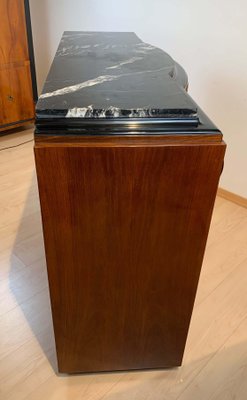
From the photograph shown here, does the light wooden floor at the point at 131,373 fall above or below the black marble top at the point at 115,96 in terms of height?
below

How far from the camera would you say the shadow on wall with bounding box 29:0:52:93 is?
258 cm

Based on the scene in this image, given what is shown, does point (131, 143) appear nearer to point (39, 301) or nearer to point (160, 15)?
point (39, 301)

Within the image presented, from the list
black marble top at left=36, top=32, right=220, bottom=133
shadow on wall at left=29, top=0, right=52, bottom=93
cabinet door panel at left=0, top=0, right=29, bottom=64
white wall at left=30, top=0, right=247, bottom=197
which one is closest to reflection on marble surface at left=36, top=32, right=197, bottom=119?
black marble top at left=36, top=32, right=220, bottom=133

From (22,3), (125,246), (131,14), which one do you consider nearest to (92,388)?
(125,246)

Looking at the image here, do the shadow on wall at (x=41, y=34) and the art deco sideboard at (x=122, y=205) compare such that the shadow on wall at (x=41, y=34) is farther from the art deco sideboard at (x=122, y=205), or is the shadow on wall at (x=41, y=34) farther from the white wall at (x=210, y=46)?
the art deco sideboard at (x=122, y=205)

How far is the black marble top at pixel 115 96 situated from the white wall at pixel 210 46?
2.14 feet

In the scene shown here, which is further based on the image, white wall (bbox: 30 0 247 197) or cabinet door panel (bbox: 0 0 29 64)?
cabinet door panel (bbox: 0 0 29 64)

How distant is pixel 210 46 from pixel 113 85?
1.14 meters

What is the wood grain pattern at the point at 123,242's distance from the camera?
2.04ft

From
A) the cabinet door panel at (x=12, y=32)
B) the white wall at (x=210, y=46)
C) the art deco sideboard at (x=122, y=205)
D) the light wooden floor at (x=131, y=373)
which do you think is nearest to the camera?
the art deco sideboard at (x=122, y=205)

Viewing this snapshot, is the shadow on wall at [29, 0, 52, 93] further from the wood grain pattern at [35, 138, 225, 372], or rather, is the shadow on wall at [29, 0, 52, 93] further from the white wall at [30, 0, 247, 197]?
the wood grain pattern at [35, 138, 225, 372]

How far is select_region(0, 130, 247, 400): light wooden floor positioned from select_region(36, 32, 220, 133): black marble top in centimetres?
83

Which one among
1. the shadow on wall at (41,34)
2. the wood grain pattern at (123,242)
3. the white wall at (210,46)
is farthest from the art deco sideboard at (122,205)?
the shadow on wall at (41,34)

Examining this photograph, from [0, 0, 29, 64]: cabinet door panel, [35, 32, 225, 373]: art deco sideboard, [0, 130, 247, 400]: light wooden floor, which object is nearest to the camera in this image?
[35, 32, 225, 373]: art deco sideboard
